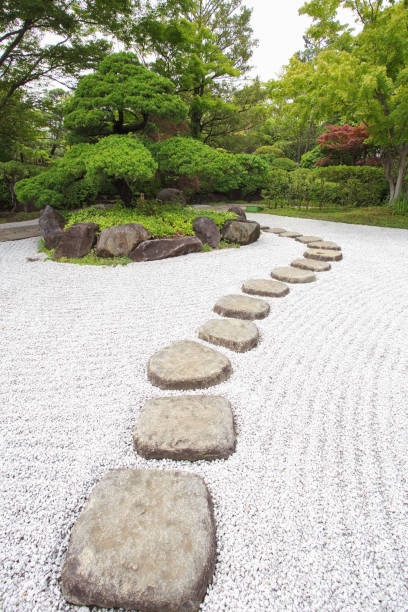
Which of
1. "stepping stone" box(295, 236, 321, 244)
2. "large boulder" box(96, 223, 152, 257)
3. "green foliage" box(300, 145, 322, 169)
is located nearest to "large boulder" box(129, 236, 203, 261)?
"large boulder" box(96, 223, 152, 257)

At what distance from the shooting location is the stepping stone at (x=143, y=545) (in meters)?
0.66

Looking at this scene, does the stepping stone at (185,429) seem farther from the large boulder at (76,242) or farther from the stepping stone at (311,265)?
the large boulder at (76,242)

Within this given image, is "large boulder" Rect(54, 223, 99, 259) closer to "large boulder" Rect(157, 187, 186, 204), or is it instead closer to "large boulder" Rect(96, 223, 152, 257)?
"large boulder" Rect(96, 223, 152, 257)

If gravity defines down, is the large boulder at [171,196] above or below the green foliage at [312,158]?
below

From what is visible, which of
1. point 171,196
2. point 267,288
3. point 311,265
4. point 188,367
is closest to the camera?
point 188,367

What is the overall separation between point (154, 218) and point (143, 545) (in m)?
4.16

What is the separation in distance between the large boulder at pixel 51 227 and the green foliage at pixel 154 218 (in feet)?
0.45

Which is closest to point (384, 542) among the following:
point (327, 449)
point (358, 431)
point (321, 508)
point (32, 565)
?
point (321, 508)

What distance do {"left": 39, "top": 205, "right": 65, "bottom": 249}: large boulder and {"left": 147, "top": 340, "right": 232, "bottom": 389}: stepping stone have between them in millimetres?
3255

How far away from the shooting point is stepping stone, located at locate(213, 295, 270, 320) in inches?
84.1

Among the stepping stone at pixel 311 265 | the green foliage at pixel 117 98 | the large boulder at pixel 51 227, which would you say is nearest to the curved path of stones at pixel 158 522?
the stepping stone at pixel 311 265

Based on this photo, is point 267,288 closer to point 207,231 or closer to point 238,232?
point 207,231

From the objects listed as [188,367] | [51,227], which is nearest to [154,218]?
[51,227]

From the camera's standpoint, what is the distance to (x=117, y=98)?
411 cm
